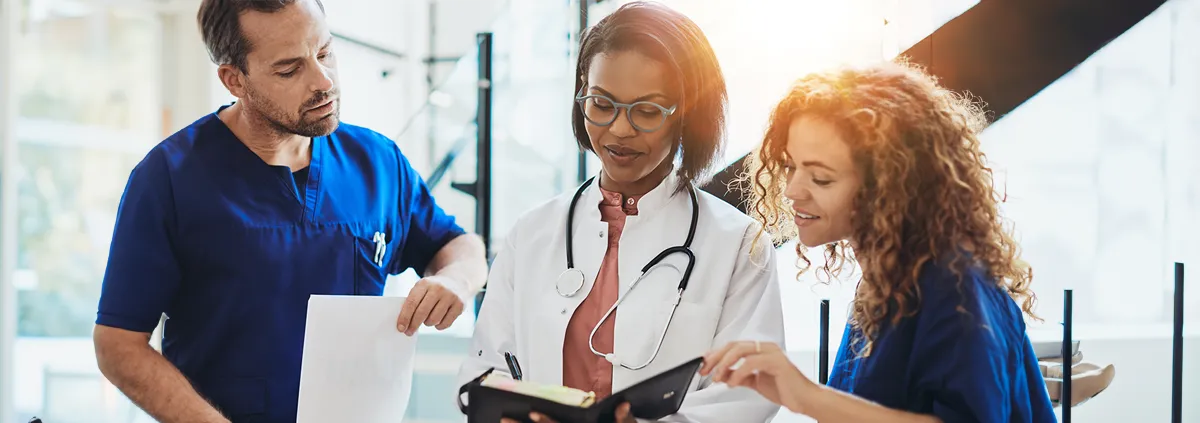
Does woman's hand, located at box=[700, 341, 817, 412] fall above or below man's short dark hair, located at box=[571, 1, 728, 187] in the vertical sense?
below

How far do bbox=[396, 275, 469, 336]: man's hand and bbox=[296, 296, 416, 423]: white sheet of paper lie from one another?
17mm

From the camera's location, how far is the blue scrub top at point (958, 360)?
1.10 meters

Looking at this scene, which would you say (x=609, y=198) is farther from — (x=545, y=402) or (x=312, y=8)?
(x=312, y=8)

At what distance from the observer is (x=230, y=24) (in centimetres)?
158

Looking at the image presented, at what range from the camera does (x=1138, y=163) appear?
326cm

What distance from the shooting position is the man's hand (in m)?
1.50

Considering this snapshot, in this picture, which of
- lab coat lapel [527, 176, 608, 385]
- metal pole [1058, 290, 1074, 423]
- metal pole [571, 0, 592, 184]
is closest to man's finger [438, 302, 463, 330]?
lab coat lapel [527, 176, 608, 385]

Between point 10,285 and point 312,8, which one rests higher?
point 312,8

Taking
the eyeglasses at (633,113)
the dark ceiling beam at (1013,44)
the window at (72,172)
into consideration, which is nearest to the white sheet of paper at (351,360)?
the eyeglasses at (633,113)

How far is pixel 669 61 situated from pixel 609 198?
27 centimetres

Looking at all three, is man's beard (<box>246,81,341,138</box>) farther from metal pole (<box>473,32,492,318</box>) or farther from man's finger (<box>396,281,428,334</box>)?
metal pole (<box>473,32,492,318</box>)

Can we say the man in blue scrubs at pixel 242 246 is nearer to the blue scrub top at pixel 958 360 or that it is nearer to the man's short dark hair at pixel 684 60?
the man's short dark hair at pixel 684 60

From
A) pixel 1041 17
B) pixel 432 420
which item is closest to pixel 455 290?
pixel 1041 17

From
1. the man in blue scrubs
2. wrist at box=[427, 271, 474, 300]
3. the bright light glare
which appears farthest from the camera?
the bright light glare
